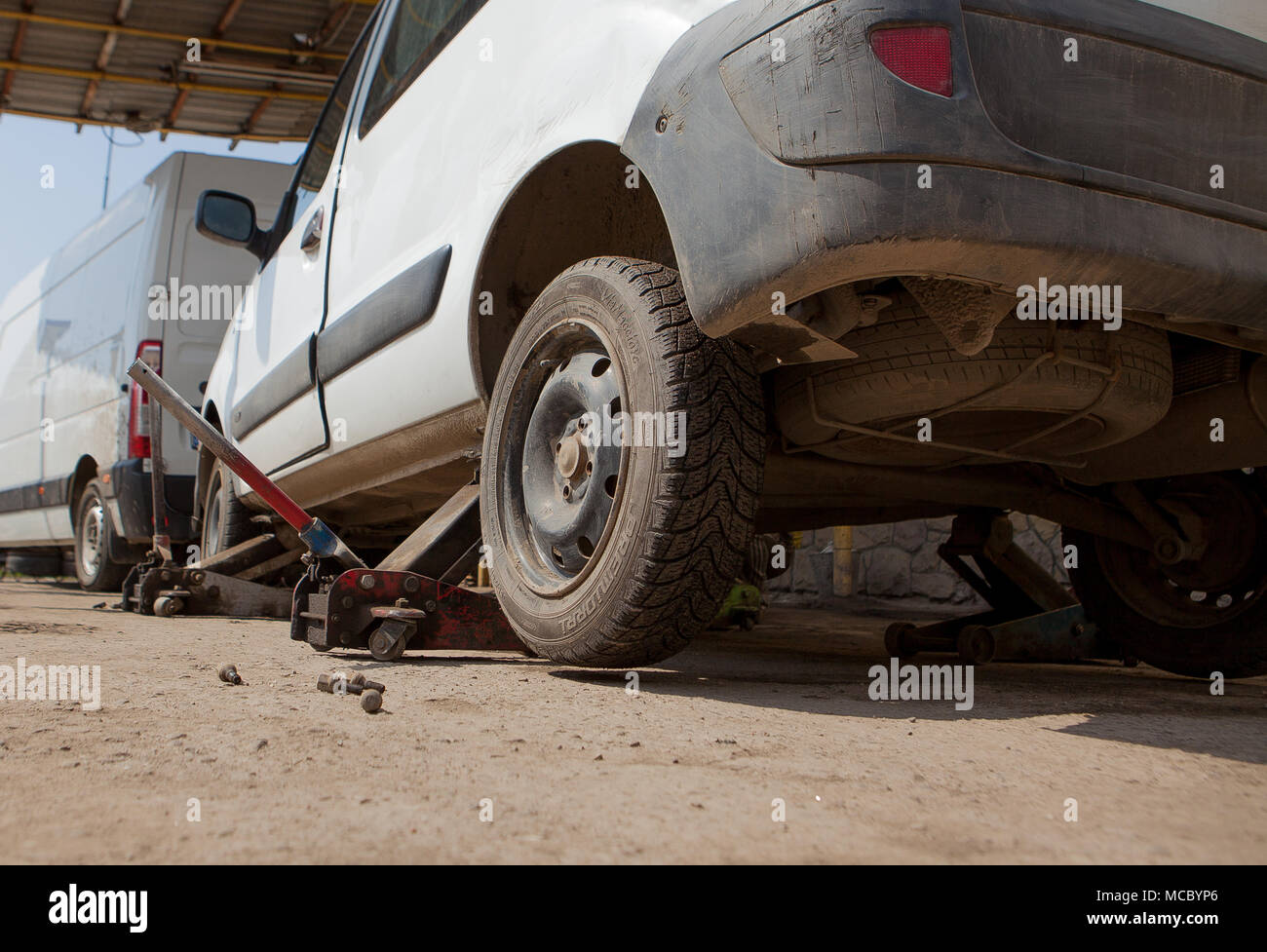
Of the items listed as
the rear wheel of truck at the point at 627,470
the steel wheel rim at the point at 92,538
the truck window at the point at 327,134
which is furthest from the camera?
the steel wheel rim at the point at 92,538

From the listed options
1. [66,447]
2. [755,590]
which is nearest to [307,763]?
[755,590]

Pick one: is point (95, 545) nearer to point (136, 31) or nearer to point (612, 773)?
point (136, 31)

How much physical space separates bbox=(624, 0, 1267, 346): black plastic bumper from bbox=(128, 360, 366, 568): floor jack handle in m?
1.33

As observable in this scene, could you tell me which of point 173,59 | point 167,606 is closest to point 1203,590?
point 167,606

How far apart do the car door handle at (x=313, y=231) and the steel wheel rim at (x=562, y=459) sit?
161cm

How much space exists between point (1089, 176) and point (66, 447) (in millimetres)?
7927

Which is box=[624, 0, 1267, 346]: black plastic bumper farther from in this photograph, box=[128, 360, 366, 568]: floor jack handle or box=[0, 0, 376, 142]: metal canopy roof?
box=[0, 0, 376, 142]: metal canopy roof

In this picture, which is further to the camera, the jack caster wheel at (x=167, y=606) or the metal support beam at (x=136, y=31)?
the metal support beam at (x=136, y=31)

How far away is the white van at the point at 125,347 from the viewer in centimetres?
634

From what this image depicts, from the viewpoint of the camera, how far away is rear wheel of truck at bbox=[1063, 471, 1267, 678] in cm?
243

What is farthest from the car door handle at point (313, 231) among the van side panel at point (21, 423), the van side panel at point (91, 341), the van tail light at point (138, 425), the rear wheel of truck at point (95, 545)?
the van side panel at point (21, 423)

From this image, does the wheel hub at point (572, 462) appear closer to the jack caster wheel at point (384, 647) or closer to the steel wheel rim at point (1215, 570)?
the jack caster wheel at point (384, 647)

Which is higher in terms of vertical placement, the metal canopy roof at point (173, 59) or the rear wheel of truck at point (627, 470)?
the metal canopy roof at point (173, 59)

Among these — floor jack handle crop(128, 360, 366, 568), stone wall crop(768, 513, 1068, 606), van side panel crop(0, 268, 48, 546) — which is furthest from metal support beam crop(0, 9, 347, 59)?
floor jack handle crop(128, 360, 366, 568)
